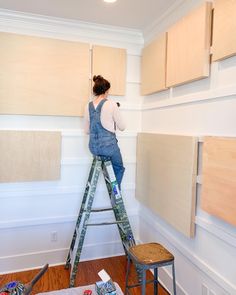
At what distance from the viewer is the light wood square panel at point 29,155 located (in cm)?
238

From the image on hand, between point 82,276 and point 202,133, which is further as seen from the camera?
point 82,276

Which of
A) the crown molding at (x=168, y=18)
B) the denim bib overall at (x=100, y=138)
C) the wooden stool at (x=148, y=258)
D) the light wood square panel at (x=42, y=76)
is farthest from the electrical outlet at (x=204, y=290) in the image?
the crown molding at (x=168, y=18)

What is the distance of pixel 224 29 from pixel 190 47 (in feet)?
1.12

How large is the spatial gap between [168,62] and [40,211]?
6.18ft

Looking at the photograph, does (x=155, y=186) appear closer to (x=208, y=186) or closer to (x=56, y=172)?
(x=208, y=186)

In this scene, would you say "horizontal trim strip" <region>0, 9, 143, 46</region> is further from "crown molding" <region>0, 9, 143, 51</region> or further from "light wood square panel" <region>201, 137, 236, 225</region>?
"light wood square panel" <region>201, 137, 236, 225</region>

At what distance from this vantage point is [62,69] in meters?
2.50

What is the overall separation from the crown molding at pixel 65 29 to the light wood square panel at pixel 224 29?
49.3 inches

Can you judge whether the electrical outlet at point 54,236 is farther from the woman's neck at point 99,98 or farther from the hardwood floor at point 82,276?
the woman's neck at point 99,98

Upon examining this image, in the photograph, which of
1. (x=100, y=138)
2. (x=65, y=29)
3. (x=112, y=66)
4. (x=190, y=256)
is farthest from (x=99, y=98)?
(x=190, y=256)

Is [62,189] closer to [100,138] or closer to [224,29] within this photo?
[100,138]

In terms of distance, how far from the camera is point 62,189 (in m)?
2.62

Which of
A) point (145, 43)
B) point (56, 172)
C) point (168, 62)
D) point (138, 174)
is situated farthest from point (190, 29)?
point (56, 172)

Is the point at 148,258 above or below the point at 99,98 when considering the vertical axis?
below
